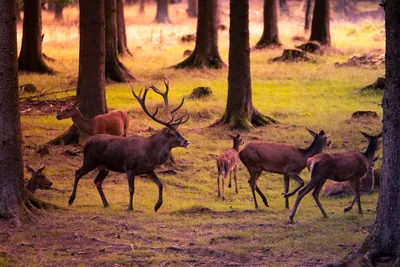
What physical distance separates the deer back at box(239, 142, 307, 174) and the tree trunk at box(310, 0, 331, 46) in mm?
21523

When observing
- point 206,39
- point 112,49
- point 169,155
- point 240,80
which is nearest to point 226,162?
point 169,155

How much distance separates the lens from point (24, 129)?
18.7m

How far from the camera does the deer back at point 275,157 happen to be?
1309 cm

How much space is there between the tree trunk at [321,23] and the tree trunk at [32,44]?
12.4 meters

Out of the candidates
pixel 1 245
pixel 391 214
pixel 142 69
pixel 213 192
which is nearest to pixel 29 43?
pixel 142 69

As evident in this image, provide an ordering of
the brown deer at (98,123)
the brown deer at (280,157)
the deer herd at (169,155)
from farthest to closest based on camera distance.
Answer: the brown deer at (98,123) < the brown deer at (280,157) < the deer herd at (169,155)

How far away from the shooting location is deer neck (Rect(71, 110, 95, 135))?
619 inches

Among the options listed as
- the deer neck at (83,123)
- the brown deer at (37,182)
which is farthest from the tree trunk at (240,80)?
the brown deer at (37,182)

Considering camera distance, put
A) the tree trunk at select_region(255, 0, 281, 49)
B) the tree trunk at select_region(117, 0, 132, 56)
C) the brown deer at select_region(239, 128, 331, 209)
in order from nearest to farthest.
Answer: the brown deer at select_region(239, 128, 331, 209), the tree trunk at select_region(117, 0, 132, 56), the tree trunk at select_region(255, 0, 281, 49)

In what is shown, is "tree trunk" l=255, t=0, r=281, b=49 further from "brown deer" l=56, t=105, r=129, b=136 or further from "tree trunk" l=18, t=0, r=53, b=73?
"brown deer" l=56, t=105, r=129, b=136

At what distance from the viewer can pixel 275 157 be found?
13.1 m

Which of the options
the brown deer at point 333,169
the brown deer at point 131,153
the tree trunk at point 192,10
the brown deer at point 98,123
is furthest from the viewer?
the tree trunk at point 192,10

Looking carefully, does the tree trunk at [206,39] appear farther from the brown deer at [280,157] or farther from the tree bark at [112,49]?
the brown deer at [280,157]

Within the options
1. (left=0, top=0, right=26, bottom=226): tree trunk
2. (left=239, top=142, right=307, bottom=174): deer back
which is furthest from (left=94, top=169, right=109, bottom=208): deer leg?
(left=239, top=142, right=307, bottom=174): deer back
